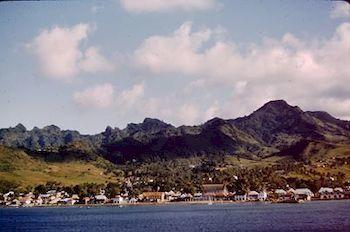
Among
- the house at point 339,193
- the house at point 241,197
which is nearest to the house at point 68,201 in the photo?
the house at point 241,197

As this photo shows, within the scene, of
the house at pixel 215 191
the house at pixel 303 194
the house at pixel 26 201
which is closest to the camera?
the house at pixel 303 194

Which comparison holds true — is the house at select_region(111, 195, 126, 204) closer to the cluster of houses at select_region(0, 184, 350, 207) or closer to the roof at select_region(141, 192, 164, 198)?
the cluster of houses at select_region(0, 184, 350, 207)

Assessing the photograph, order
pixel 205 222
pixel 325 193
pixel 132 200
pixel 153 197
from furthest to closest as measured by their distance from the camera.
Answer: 1. pixel 153 197
2. pixel 132 200
3. pixel 325 193
4. pixel 205 222

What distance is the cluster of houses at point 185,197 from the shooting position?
3880 inches

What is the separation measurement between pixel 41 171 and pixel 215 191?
3810 cm

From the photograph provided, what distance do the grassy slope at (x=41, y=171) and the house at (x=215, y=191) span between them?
76.5 ft

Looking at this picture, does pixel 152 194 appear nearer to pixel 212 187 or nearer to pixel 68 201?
pixel 212 187

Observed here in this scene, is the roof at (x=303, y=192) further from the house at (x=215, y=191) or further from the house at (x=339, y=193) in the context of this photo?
the house at (x=215, y=191)

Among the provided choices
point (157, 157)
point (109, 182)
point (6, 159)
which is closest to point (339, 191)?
point (109, 182)

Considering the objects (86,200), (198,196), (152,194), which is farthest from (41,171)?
(198,196)

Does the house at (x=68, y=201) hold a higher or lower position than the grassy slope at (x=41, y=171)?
lower

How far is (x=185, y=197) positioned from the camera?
108312 millimetres

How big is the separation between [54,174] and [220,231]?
8878 cm

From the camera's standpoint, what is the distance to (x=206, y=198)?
4156 inches
